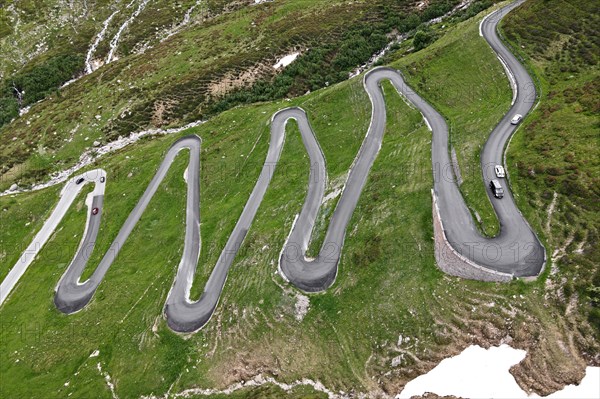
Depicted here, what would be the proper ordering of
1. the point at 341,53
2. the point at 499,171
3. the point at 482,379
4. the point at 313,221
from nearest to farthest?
the point at 482,379 < the point at 499,171 < the point at 313,221 < the point at 341,53

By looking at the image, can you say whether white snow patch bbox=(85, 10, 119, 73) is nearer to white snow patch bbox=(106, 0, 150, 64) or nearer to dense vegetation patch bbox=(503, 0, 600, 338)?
white snow patch bbox=(106, 0, 150, 64)

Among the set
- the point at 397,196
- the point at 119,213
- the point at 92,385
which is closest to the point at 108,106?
the point at 119,213

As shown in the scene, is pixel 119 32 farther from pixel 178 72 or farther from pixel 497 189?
pixel 497 189

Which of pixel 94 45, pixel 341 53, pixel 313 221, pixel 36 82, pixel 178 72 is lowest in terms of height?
pixel 313 221

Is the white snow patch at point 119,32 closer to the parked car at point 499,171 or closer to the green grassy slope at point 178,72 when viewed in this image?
the green grassy slope at point 178,72

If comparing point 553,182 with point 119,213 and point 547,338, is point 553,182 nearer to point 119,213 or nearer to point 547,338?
point 547,338

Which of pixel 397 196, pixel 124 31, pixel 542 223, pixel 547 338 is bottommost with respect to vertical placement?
pixel 547 338

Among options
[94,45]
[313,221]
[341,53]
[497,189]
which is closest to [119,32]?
[94,45]

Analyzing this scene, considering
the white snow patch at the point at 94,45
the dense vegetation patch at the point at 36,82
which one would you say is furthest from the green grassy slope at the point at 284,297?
the white snow patch at the point at 94,45
